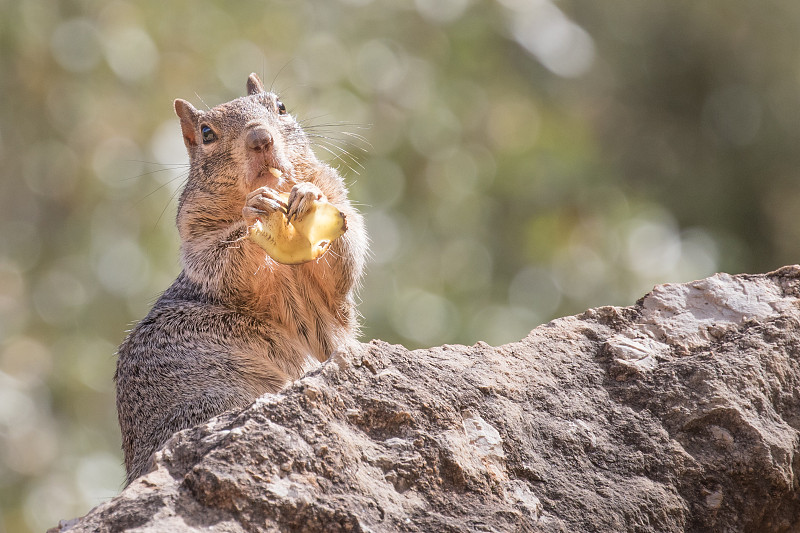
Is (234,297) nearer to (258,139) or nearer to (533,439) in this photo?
(258,139)

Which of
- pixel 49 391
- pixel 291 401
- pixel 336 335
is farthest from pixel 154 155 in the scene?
pixel 291 401

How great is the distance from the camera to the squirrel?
4053mm

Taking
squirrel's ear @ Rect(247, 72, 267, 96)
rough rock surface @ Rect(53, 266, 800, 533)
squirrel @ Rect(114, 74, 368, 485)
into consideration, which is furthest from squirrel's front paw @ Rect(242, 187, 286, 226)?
squirrel's ear @ Rect(247, 72, 267, 96)

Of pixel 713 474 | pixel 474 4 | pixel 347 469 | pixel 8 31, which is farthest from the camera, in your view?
pixel 474 4

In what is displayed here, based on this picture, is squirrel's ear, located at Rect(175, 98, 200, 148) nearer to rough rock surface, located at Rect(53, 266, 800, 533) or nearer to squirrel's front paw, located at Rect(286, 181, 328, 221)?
squirrel's front paw, located at Rect(286, 181, 328, 221)

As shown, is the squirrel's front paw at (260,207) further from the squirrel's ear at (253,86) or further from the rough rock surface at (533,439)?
the squirrel's ear at (253,86)

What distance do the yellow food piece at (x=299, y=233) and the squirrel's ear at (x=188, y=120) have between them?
5.75ft

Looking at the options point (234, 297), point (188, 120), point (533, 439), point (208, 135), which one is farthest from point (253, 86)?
point (533, 439)

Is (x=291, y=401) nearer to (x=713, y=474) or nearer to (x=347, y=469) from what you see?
(x=347, y=469)

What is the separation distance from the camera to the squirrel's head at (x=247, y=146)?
489 cm

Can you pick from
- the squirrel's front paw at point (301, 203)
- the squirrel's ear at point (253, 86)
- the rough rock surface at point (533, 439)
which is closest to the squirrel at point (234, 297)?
the squirrel's front paw at point (301, 203)

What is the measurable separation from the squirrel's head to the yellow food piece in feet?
2.72

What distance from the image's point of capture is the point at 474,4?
14.6 meters

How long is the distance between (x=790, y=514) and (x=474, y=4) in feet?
40.7
